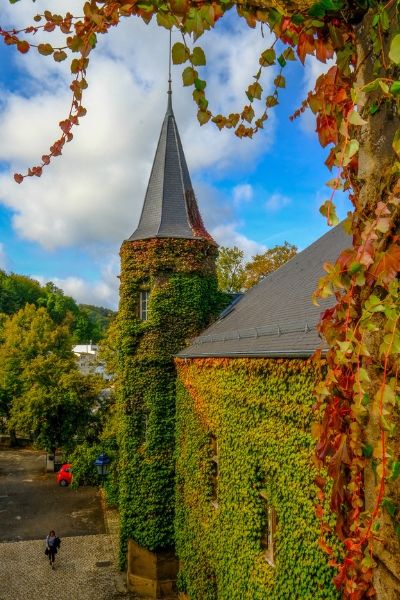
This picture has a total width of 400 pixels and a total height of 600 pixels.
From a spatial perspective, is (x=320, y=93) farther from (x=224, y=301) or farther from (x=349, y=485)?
(x=224, y=301)

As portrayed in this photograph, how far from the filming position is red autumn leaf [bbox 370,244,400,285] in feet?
4.66

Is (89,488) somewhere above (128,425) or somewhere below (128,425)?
below

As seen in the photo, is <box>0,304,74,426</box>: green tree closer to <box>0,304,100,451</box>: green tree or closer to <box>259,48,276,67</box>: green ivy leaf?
<box>0,304,100,451</box>: green tree

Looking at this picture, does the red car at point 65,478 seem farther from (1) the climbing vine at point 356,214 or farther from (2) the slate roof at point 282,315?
(1) the climbing vine at point 356,214

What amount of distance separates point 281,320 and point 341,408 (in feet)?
22.9

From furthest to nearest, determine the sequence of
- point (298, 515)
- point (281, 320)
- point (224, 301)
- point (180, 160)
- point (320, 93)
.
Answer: point (180, 160) < point (224, 301) < point (281, 320) < point (298, 515) < point (320, 93)

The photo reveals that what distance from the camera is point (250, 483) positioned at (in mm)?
7922

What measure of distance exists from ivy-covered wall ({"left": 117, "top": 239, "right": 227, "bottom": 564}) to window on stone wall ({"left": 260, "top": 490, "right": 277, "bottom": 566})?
22.3ft

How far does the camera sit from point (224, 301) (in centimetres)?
1580

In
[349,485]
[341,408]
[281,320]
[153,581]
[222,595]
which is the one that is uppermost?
[281,320]

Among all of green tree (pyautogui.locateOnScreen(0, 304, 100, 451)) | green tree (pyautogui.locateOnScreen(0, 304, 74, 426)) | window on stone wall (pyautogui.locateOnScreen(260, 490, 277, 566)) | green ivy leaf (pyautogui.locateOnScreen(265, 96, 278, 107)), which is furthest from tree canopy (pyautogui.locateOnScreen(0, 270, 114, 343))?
green ivy leaf (pyautogui.locateOnScreen(265, 96, 278, 107))

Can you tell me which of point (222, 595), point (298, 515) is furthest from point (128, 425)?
point (298, 515)

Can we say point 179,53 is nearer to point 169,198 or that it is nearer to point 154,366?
point 154,366

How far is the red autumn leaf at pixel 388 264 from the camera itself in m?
1.42
